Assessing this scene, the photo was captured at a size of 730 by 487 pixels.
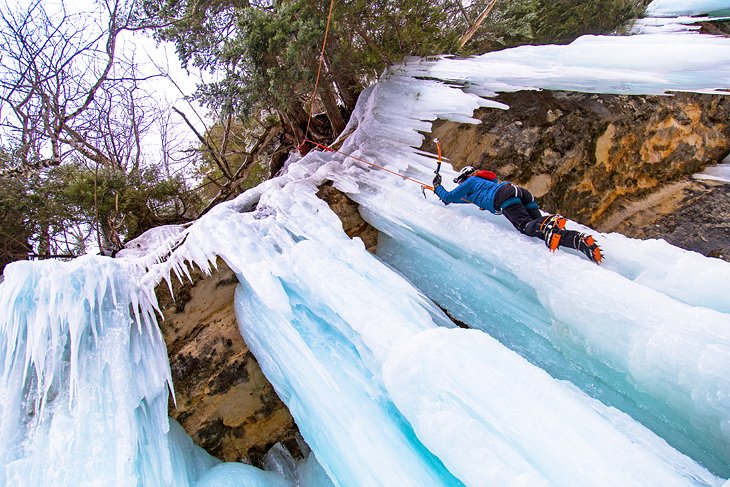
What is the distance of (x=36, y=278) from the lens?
10.1 feet

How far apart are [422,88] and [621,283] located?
3.10 metres

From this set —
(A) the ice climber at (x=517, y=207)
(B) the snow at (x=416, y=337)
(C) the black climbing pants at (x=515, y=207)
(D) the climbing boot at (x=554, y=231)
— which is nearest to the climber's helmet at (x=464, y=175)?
(A) the ice climber at (x=517, y=207)

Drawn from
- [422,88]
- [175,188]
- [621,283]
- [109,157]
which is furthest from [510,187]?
[109,157]

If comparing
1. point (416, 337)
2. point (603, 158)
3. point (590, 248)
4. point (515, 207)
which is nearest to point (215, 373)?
point (416, 337)

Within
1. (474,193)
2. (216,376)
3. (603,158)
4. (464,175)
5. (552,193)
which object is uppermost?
(464,175)

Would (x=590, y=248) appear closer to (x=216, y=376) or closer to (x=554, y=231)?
(x=554, y=231)

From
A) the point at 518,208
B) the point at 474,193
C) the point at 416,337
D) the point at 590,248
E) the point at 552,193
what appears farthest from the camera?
the point at 552,193

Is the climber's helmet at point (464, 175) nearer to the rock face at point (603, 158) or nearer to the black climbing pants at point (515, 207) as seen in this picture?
the black climbing pants at point (515, 207)

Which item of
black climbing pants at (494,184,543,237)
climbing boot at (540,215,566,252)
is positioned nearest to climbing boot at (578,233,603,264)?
climbing boot at (540,215,566,252)

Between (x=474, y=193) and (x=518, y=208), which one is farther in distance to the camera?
(x=474, y=193)

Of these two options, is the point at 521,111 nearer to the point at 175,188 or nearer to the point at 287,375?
the point at 287,375

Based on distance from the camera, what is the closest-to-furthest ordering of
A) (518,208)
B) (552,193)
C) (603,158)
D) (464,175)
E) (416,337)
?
(416,337)
(518,208)
(464,175)
(552,193)
(603,158)

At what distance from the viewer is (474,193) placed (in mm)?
3439

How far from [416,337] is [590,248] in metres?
1.55
